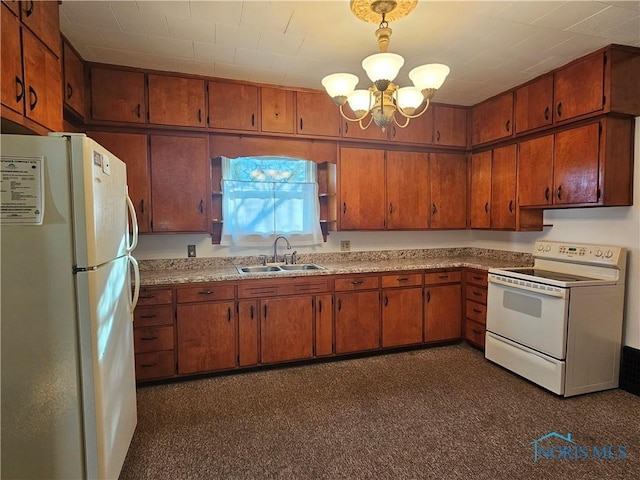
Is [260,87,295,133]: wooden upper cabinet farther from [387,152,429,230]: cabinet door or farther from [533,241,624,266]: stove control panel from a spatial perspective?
[533,241,624,266]: stove control panel

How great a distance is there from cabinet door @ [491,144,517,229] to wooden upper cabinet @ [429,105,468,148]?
43 cm

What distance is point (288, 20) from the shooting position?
2.23 m

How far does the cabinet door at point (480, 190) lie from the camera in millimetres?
3822

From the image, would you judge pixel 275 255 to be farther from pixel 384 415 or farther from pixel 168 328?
pixel 384 415

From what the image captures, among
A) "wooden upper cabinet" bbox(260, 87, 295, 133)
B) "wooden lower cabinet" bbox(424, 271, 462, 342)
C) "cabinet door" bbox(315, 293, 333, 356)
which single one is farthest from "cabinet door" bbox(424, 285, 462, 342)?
"wooden upper cabinet" bbox(260, 87, 295, 133)

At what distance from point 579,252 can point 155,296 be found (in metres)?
3.60

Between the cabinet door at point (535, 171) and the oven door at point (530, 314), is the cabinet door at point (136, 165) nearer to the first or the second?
the oven door at point (530, 314)

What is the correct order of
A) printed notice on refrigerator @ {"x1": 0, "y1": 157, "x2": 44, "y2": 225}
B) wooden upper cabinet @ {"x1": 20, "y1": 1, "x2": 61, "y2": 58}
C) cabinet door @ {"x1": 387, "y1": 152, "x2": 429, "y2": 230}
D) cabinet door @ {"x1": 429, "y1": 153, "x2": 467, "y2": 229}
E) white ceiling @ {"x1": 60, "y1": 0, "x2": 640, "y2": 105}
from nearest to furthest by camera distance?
1. printed notice on refrigerator @ {"x1": 0, "y1": 157, "x2": 44, "y2": 225}
2. wooden upper cabinet @ {"x1": 20, "y1": 1, "x2": 61, "y2": 58}
3. white ceiling @ {"x1": 60, "y1": 0, "x2": 640, "y2": 105}
4. cabinet door @ {"x1": 387, "y1": 152, "x2": 429, "y2": 230}
5. cabinet door @ {"x1": 429, "y1": 153, "x2": 467, "y2": 229}

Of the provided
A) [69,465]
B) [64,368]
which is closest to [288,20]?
[64,368]

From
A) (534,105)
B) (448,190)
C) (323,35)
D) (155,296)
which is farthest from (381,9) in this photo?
(155,296)

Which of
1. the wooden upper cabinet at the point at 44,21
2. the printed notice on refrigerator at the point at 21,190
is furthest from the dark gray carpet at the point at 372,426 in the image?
the wooden upper cabinet at the point at 44,21

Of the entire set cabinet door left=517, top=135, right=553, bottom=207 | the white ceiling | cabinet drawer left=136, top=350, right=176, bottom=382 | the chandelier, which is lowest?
cabinet drawer left=136, top=350, right=176, bottom=382

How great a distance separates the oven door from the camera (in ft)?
8.57

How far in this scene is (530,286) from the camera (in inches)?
112
